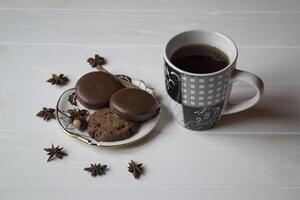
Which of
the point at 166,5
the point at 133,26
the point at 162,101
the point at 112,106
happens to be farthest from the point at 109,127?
the point at 166,5

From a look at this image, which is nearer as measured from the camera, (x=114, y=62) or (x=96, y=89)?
(x=96, y=89)

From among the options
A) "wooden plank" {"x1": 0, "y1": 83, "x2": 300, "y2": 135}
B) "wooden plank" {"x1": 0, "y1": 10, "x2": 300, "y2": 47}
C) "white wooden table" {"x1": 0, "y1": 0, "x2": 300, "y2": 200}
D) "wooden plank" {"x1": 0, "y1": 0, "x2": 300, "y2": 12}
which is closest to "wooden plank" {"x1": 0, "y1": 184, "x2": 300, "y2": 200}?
"white wooden table" {"x1": 0, "y1": 0, "x2": 300, "y2": 200}

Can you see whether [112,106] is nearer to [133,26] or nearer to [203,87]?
[203,87]

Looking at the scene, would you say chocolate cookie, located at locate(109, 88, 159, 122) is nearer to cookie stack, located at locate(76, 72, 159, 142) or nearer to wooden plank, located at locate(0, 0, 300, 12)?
cookie stack, located at locate(76, 72, 159, 142)

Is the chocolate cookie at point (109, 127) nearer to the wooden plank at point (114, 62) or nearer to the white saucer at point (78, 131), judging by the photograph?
the white saucer at point (78, 131)

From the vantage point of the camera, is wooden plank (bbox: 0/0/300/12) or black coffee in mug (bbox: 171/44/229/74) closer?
black coffee in mug (bbox: 171/44/229/74)

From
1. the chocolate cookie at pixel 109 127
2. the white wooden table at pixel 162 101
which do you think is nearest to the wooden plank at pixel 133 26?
the white wooden table at pixel 162 101

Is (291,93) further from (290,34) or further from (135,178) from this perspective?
(135,178)

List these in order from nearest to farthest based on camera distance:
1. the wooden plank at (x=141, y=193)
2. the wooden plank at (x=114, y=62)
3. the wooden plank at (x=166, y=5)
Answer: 1. the wooden plank at (x=141, y=193)
2. the wooden plank at (x=114, y=62)
3. the wooden plank at (x=166, y=5)
